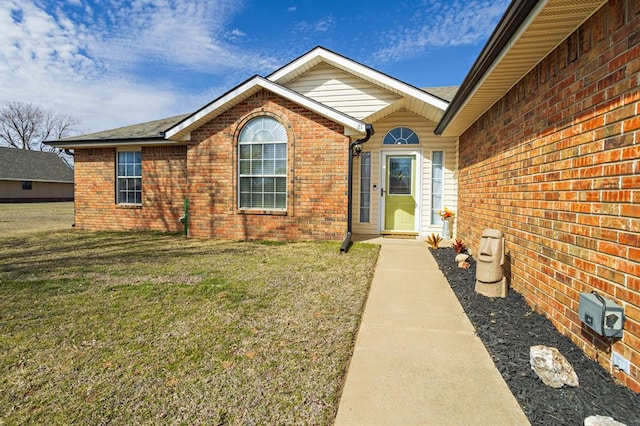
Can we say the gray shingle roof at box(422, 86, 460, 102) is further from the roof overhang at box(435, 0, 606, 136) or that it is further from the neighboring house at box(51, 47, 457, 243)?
the roof overhang at box(435, 0, 606, 136)

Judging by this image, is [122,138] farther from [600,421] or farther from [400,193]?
[600,421]

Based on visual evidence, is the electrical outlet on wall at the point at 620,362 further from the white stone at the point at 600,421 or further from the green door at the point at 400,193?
the green door at the point at 400,193

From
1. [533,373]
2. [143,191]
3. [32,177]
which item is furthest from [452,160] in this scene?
[32,177]

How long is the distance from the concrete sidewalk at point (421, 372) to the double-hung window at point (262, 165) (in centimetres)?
472

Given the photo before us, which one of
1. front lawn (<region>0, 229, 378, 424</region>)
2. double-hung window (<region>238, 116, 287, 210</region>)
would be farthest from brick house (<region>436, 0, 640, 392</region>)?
double-hung window (<region>238, 116, 287, 210</region>)

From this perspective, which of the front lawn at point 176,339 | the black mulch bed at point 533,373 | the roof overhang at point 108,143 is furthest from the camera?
the roof overhang at point 108,143

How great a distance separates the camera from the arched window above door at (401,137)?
912cm

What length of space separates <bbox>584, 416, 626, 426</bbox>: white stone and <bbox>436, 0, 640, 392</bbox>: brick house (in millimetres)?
508

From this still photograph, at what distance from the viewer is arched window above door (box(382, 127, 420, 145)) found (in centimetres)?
912

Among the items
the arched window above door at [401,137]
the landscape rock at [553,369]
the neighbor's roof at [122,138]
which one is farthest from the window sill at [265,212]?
the landscape rock at [553,369]

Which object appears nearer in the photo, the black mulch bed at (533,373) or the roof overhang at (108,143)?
the black mulch bed at (533,373)

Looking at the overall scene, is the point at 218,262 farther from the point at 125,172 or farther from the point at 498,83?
the point at 125,172

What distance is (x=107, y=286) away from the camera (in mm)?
4551

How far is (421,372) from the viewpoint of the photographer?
2.48 metres
